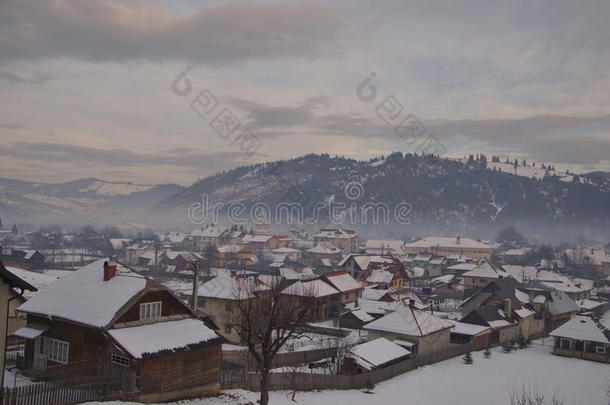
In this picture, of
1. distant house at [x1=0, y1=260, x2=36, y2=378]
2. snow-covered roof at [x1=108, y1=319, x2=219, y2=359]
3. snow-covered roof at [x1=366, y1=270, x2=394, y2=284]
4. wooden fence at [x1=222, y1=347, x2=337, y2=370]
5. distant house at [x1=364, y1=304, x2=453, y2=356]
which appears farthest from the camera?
snow-covered roof at [x1=366, y1=270, x2=394, y2=284]

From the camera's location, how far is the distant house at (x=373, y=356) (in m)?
35.7

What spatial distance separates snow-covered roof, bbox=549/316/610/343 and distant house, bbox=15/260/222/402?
37054mm

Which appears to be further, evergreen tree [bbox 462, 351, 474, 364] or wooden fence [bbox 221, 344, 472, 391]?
evergreen tree [bbox 462, 351, 474, 364]

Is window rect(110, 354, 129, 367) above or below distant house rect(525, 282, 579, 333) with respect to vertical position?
above

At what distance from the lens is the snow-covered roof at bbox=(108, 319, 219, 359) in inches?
888

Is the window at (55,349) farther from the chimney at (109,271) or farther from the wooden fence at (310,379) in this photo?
the wooden fence at (310,379)

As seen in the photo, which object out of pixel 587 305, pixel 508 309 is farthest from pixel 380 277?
pixel 508 309

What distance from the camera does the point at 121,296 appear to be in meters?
24.6

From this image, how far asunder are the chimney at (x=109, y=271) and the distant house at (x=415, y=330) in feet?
85.7

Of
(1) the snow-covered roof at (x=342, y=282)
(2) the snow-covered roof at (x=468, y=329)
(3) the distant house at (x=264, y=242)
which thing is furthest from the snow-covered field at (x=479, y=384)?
(3) the distant house at (x=264, y=242)

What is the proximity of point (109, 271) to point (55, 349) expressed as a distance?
15.0 feet

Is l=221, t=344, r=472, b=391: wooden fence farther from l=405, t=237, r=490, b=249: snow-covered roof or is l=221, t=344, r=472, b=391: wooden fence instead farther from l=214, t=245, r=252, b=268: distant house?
l=405, t=237, r=490, b=249: snow-covered roof

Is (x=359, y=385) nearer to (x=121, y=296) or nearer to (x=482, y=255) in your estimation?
(x=121, y=296)

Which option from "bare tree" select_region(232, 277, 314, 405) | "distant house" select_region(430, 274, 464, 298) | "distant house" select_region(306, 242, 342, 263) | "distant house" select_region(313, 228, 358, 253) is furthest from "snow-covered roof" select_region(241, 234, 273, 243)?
"bare tree" select_region(232, 277, 314, 405)
